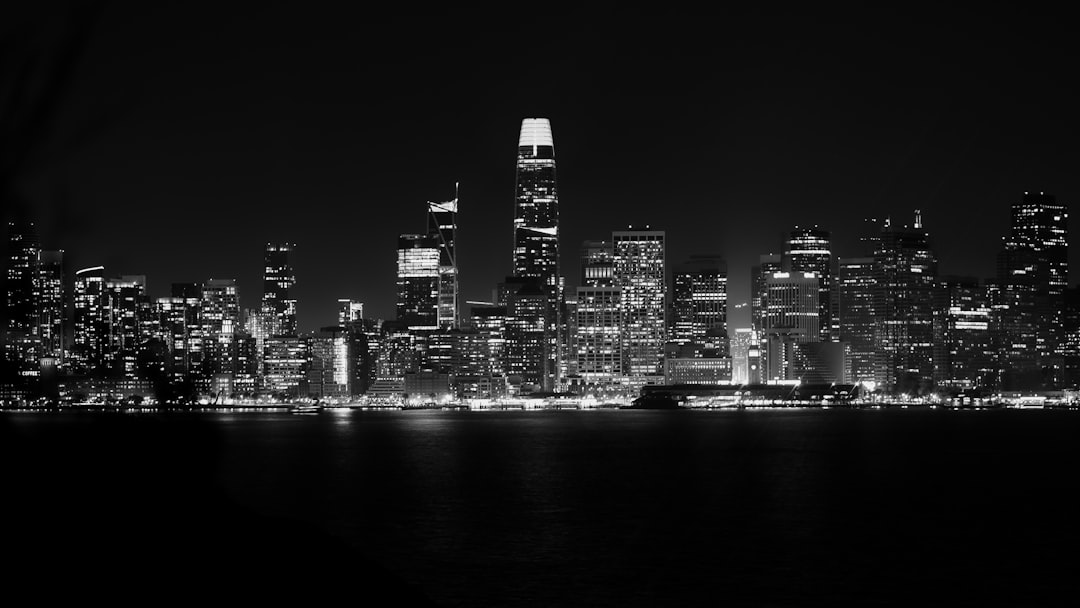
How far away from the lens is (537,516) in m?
62.5

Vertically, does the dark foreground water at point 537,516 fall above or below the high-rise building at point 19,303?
below

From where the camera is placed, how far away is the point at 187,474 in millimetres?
4754

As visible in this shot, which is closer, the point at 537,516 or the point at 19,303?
the point at 19,303

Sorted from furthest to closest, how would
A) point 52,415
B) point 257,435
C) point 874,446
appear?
point 257,435
point 874,446
point 52,415

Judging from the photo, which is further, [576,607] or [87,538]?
[576,607]

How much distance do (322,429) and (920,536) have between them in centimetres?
13027

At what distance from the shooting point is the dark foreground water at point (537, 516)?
4.75m

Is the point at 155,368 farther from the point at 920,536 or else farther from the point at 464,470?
the point at 464,470

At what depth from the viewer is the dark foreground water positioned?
4750 millimetres

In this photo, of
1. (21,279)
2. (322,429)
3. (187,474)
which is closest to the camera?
(21,279)

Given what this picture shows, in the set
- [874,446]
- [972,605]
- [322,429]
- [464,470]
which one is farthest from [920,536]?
[322,429]

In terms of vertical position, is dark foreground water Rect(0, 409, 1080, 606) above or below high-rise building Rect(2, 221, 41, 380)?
below

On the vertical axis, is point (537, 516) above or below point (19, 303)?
below

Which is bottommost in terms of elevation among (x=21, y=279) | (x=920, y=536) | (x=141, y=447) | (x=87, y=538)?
(x=920, y=536)
